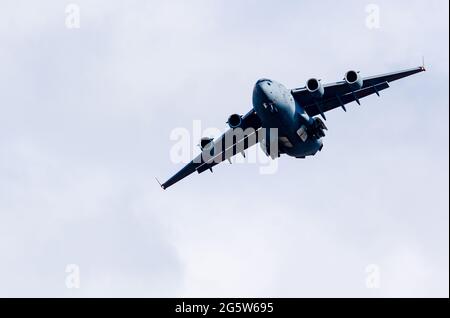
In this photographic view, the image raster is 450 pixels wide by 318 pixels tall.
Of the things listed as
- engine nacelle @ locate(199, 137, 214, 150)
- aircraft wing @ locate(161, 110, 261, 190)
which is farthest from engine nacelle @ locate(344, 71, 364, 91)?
engine nacelle @ locate(199, 137, 214, 150)

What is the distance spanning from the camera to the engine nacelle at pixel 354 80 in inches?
1740

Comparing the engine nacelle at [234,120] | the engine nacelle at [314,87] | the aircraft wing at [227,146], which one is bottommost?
the aircraft wing at [227,146]

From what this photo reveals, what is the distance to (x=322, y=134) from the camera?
1764 inches

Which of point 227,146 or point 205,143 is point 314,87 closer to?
point 227,146

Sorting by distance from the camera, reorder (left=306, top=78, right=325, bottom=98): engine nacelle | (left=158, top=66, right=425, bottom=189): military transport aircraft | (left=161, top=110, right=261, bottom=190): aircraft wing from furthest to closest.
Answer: (left=161, top=110, right=261, bottom=190): aircraft wing → (left=306, top=78, right=325, bottom=98): engine nacelle → (left=158, top=66, right=425, bottom=189): military transport aircraft

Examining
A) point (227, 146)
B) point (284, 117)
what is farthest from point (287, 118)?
point (227, 146)

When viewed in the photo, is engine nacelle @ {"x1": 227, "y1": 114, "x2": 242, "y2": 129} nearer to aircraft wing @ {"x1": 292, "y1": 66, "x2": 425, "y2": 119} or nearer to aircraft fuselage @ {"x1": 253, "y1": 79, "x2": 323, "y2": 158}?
aircraft fuselage @ {"x1": 253, "y1": 79, "x2": 323, "y2": 158}

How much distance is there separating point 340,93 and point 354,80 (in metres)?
1.99

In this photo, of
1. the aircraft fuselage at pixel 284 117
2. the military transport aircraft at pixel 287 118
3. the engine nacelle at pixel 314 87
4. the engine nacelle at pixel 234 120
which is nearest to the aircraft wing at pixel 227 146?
the military transport aircraft at pixel 287 118

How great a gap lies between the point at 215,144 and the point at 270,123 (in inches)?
264

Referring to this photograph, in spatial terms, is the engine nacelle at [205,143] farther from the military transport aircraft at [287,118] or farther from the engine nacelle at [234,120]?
the engine nacelle at [234,120]

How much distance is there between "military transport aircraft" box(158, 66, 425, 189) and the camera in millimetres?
41969
